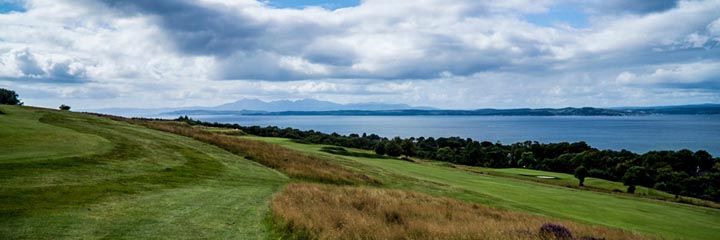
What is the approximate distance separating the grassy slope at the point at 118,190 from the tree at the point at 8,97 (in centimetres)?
6160

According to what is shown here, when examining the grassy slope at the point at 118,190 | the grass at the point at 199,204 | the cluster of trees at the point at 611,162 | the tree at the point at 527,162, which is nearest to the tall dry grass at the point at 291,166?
the grass at the point at 199,204

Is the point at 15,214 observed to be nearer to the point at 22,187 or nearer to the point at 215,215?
the point at 22,187

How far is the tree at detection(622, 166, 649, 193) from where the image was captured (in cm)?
4809

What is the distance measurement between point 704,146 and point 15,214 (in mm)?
201255

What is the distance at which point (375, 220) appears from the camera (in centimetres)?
1101

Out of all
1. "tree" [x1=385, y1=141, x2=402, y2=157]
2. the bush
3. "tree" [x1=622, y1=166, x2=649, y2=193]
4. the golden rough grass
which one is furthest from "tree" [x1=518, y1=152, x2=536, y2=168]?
the bush

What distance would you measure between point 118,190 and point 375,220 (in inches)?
291

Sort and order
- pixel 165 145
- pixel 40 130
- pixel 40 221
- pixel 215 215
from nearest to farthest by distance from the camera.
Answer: pixel 40 221 < pixel 215 215 < pixel 40 130 < pixel 165 145

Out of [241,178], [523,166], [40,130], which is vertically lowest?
[523,166]

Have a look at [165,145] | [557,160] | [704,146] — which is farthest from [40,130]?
[704,146]

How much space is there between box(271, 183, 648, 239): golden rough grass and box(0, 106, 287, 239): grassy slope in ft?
2.41

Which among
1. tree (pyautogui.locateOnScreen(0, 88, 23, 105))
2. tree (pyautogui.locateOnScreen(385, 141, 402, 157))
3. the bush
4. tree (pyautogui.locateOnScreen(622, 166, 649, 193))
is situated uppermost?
tree (pyautogui.locateOnScreen(0, 88, 23, 105))

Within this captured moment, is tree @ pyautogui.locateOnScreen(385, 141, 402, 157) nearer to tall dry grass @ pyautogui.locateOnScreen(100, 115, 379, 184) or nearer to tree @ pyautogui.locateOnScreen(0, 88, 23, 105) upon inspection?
tall dry grass @ pyautogui.locateOnScreen(100, 115, 379, 184)

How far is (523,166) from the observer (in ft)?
307
